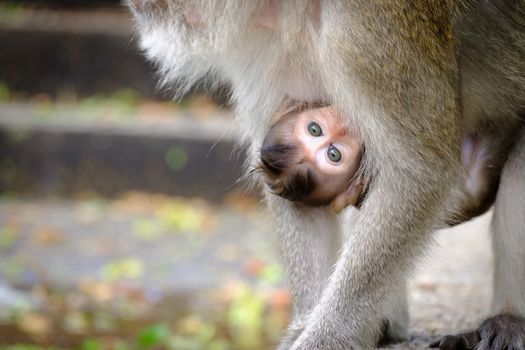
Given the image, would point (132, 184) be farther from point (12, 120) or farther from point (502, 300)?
point (502, 300)

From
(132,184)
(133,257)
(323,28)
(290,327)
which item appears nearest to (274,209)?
(290,327)

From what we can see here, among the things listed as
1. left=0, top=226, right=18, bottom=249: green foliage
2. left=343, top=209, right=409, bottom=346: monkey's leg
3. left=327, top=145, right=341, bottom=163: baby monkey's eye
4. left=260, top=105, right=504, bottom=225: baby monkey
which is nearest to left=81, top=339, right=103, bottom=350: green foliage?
left=0, top=226, right=18, bottom=249: green foliage

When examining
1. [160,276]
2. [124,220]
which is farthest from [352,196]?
[124,220]

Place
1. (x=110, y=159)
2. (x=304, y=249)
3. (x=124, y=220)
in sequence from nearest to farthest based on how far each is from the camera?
(x=304, y=249)
(x=124, y=220)
(x=110, y=159)

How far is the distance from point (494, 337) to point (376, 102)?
3.46 ft

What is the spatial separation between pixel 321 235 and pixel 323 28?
926mm

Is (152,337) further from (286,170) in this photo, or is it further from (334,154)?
(334,154)

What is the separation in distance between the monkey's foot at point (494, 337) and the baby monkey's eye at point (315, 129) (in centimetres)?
90

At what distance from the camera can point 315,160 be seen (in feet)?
12.2

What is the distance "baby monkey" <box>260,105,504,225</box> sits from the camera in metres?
3.57

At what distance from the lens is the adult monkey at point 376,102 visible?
10.6 feet

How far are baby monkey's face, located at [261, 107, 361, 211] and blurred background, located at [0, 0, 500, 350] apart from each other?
84cm

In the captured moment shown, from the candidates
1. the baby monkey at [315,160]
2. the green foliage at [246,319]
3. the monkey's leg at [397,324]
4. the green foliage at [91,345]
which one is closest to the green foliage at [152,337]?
the green foliage at [91,345]

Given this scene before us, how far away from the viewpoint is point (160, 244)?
808 cm
